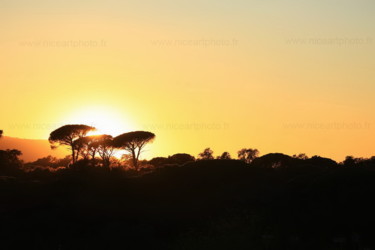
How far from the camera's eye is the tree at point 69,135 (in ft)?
309

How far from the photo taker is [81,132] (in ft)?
317

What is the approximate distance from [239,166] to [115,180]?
11.7m

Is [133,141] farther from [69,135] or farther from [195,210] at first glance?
[195,210]

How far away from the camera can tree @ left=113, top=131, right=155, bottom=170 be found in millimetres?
97312

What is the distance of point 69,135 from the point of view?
311 ft

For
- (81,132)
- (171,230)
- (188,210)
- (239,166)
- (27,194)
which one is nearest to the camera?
(171,230)

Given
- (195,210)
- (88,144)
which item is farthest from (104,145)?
(195,210)

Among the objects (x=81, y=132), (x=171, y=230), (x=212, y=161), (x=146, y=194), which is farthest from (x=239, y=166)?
(x=81, y=132)

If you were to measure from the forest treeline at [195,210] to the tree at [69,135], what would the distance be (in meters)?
45.8

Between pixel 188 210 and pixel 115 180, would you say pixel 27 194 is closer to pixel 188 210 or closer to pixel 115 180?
pixel 115 180

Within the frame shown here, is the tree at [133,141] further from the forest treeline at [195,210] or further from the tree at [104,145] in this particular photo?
the forest treeline at [195,210]

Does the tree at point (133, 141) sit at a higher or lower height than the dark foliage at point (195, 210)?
higher

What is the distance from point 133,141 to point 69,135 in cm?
1161

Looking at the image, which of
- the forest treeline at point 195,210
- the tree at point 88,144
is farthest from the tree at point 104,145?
the forest treeline at point 195,210
